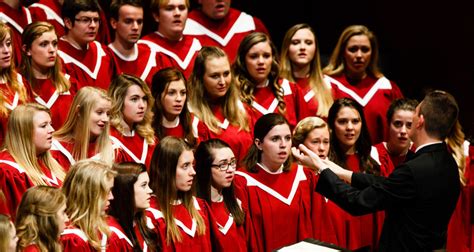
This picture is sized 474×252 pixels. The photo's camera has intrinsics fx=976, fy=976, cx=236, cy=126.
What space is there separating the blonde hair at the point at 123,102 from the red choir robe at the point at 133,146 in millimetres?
29

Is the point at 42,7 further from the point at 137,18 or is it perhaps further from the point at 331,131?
the point at 331,131

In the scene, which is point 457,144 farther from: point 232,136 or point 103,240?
point 103,240

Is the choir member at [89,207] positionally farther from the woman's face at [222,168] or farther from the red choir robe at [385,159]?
the red choir robe at [385,159]

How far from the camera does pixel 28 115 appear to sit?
5199mm

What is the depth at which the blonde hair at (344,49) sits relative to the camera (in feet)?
23.5

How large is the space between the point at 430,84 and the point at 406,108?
167 cm

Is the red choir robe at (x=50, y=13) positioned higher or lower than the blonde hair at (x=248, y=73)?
higher

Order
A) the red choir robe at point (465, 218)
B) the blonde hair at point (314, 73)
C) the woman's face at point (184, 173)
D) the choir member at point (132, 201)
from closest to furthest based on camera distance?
the choir member at point (132, 201)
the woman's face at point (184, 173)
the red choir robe at point (465, 218)
the blonde hair at point (314, 73)

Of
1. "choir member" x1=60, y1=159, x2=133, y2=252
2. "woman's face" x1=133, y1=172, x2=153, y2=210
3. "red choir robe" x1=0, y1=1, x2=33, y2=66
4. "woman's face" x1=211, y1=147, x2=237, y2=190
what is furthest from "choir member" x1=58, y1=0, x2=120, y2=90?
"choir member" x1=60, y1=159, x2=133, y2=252

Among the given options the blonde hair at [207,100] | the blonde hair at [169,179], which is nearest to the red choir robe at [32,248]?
the blonde hair at [169,179]

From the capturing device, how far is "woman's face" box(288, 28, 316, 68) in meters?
6.97

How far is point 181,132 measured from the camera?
6.14m

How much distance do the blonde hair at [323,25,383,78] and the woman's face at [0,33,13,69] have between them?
2534 millimetres

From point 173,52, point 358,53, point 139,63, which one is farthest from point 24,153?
point 358,53
